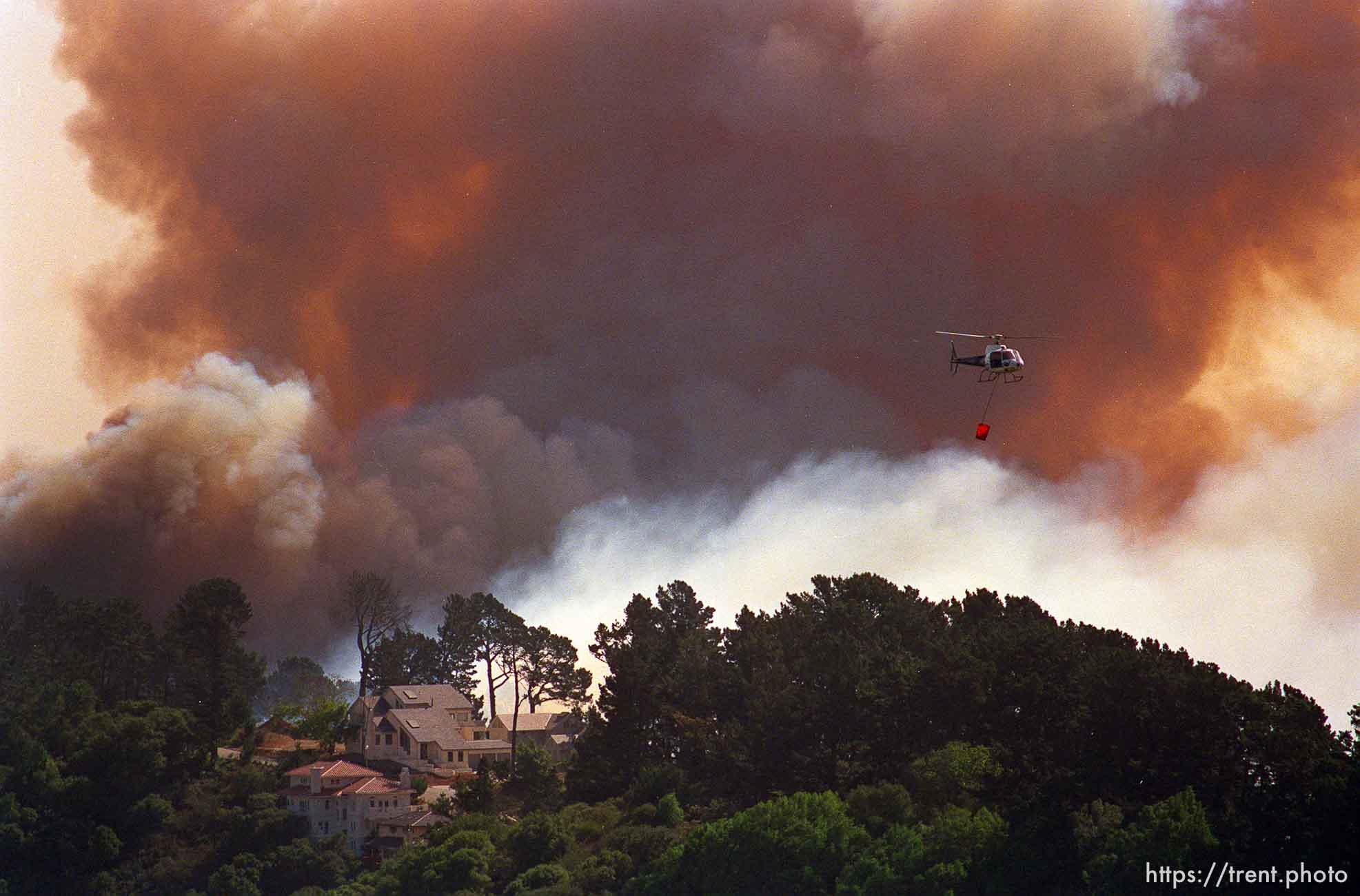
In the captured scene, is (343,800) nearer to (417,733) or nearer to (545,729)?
(417,733)

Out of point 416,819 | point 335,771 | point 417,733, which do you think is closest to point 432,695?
point 417,733

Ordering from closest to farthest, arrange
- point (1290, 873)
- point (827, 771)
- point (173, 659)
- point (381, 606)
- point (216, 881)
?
point (1290, 873)
point (827, 771)
point (216, 881)
point (173, 659)
point (381, 606)

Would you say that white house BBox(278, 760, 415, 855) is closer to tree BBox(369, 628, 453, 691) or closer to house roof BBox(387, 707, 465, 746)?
house roof BBox(387, 707, 465, 746)

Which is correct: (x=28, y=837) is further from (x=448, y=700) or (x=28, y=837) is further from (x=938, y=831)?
(x=938, y=831)

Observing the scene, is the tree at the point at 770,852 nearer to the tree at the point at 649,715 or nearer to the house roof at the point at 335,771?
the tree at the point at 649,715

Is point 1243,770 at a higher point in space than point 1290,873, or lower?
higher

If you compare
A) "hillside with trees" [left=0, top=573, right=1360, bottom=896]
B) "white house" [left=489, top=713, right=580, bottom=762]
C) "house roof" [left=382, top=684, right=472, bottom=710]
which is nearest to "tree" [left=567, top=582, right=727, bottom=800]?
"hillside with trees" [left=0, top=573, right=1360, bottom=896]

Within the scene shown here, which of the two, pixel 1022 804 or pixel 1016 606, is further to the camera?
pixel 1016 606

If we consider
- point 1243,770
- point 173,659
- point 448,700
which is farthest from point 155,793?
point 1243,770
